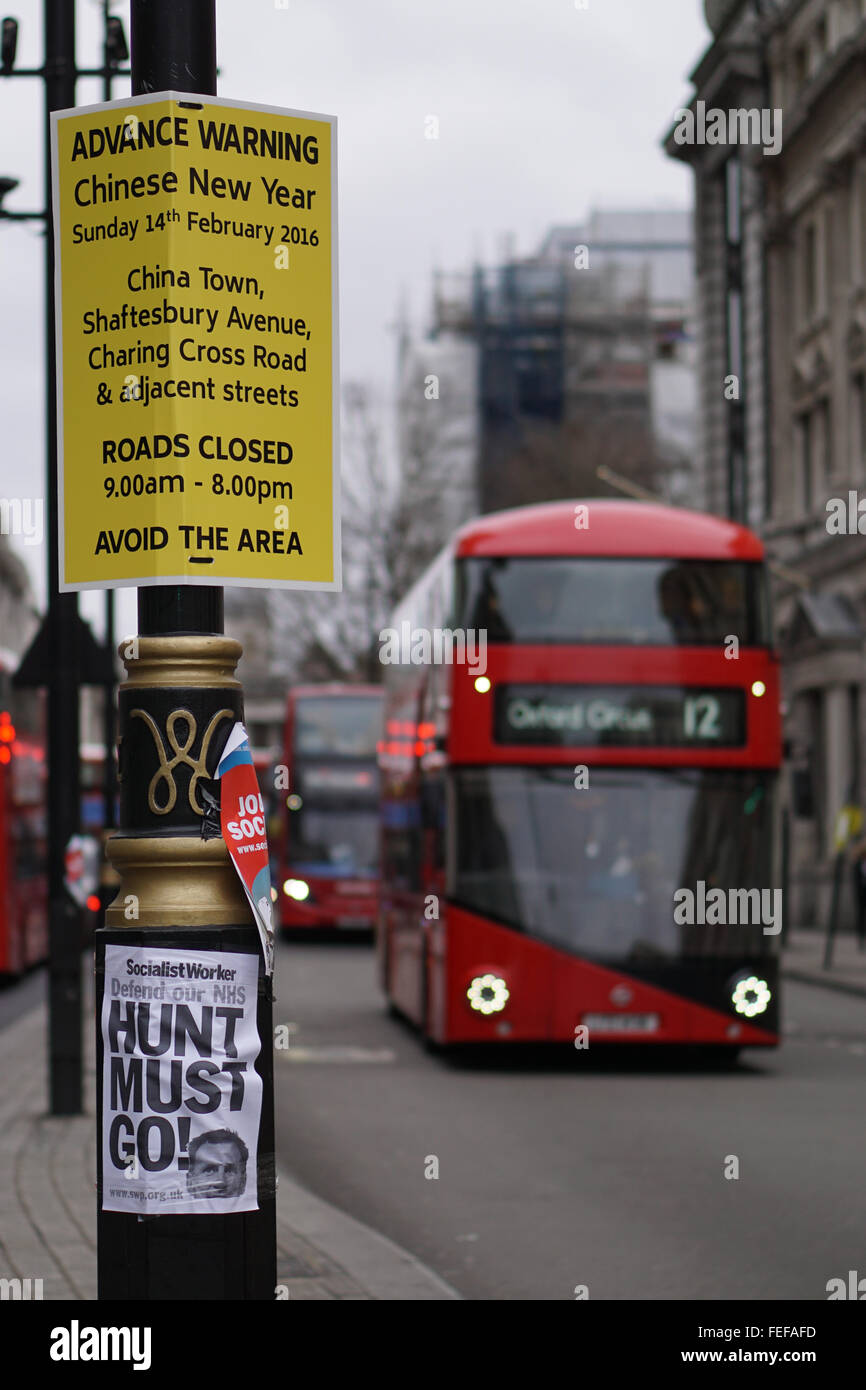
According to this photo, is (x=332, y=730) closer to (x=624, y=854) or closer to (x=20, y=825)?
(x=20, y=825)

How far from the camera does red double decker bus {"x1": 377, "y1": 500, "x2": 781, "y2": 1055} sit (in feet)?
50.3

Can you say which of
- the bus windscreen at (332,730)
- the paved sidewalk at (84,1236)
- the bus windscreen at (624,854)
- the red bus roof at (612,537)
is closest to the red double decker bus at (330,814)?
the bus windscreen at (332,730)

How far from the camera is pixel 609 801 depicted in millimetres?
15375

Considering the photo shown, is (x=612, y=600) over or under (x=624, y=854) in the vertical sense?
over

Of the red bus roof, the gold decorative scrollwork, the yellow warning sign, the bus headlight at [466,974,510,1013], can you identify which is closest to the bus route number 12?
the red bus roof

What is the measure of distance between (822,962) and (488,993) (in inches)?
571

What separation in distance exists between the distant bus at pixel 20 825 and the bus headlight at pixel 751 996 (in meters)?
11.4

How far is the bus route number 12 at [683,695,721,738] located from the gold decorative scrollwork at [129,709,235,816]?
37.1ft

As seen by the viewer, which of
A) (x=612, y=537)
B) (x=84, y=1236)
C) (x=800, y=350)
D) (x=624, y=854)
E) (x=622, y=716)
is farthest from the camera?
(x=800, y=350)

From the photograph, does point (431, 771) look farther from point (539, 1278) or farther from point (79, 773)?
point (539, 1278)

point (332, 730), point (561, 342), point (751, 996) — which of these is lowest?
point (751, 996)

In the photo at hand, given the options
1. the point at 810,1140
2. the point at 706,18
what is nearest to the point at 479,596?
the point at 810,1140

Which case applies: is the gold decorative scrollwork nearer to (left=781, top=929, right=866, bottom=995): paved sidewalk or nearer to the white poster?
the white poster

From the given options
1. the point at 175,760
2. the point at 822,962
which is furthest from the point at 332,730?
the point at 175,760
